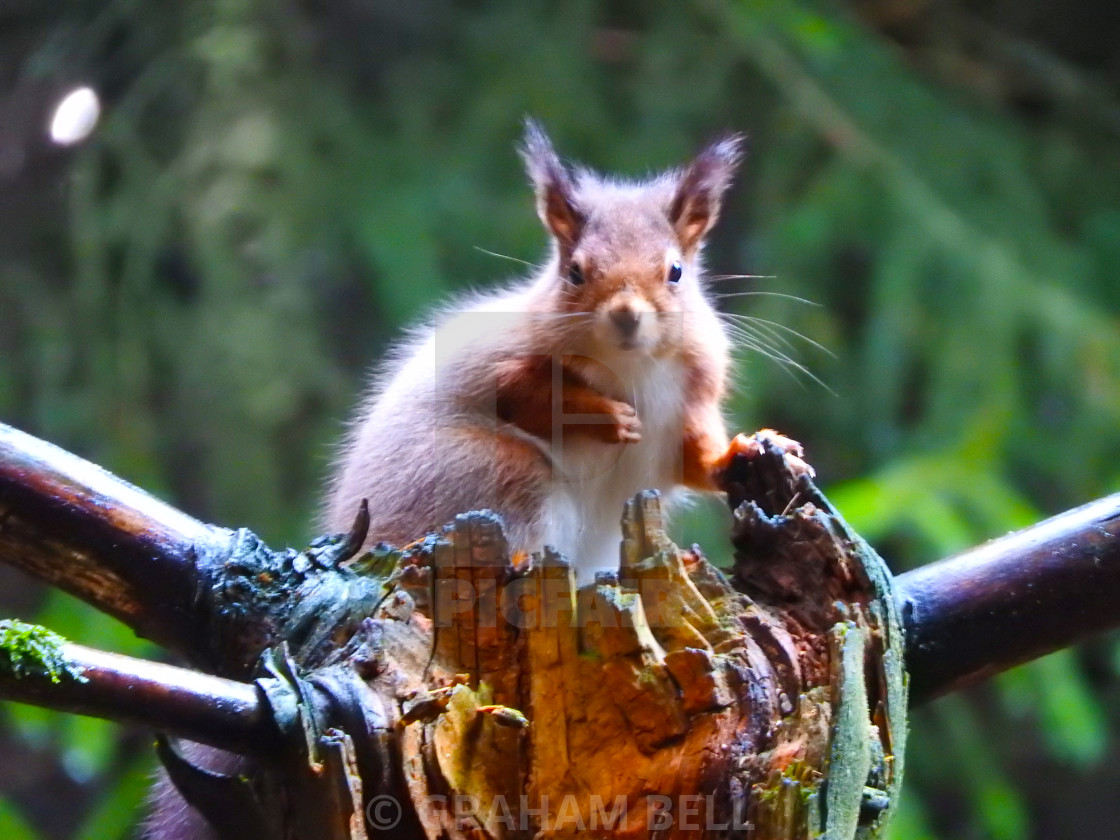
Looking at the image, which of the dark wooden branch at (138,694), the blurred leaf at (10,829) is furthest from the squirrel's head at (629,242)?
the blurred leaf at (10,829)

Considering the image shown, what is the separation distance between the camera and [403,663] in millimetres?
830

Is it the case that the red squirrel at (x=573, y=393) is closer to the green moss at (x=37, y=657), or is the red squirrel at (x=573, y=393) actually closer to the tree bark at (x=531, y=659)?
the tree bark at (x=531, y=659)

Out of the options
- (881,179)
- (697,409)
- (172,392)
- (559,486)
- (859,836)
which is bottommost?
(859,836)

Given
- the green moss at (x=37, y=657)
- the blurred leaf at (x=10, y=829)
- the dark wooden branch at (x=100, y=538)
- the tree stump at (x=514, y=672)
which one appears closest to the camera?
the green moss at (x=37, y=657)

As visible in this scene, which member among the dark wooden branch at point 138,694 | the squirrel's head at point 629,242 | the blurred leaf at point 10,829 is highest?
the squirrel's head at point 629,242

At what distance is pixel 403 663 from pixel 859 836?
315 millimetres

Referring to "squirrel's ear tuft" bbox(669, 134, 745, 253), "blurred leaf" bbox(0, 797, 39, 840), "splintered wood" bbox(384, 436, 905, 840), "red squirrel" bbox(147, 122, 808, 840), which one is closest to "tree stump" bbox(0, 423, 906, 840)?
"splintered wood" bbox(384, 436, 905, 840)

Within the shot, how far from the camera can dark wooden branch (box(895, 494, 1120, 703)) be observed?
2.89 ft

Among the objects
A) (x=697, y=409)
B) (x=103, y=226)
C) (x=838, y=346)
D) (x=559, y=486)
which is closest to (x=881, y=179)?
(x=838, y=346)

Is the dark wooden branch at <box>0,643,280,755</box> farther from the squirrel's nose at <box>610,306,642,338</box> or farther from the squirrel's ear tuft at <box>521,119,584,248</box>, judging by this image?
the squirrel's ear tuft at <box>521,119,584,248</box>

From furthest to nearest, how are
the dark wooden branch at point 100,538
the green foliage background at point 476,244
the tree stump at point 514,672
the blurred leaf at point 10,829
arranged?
the green foliage background at point 476,244 < the blurred leaf at point 10,829 < the dark wooden branch at point 100,538 < the tree stump at point 514,672

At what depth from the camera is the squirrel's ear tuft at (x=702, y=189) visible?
4.11 feet

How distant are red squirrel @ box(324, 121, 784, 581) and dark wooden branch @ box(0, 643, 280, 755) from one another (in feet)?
1.47

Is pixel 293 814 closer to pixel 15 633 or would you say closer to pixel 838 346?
pixel 15 633
